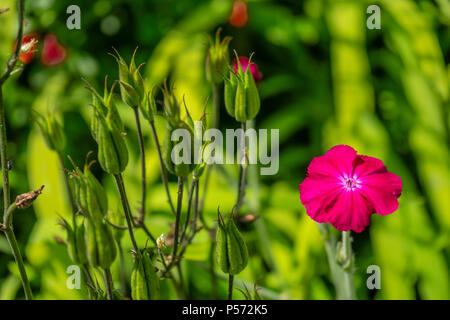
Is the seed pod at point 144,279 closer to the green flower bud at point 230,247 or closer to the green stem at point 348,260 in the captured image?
the green flower bud at point 230,247

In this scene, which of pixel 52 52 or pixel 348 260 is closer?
pixel 348 260

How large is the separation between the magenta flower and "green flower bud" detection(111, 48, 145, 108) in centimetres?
17

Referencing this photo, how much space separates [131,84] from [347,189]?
22cm

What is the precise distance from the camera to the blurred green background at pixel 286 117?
0.90 m

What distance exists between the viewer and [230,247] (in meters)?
0.42

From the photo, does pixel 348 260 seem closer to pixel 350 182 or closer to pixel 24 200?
pixel 350 182

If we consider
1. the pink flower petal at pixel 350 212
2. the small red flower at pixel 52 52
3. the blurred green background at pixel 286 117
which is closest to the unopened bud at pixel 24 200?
the pink flower petal at pixel 350 212

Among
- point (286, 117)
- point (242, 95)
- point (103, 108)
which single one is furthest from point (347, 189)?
point (286, 117)

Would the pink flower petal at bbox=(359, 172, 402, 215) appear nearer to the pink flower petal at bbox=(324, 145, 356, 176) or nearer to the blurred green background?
the pink flower petal at bbox=(324, 145, 356, 176)

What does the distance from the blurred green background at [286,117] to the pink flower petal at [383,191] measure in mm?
305

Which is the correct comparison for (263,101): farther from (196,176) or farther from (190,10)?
(196,176)

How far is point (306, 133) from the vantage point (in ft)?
4.42

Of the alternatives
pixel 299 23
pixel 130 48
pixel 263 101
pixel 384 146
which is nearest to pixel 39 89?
pixel 130 48

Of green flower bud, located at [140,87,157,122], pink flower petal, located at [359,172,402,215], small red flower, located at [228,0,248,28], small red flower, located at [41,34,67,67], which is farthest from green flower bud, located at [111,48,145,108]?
small red flower, located at [41,34,67,67]
